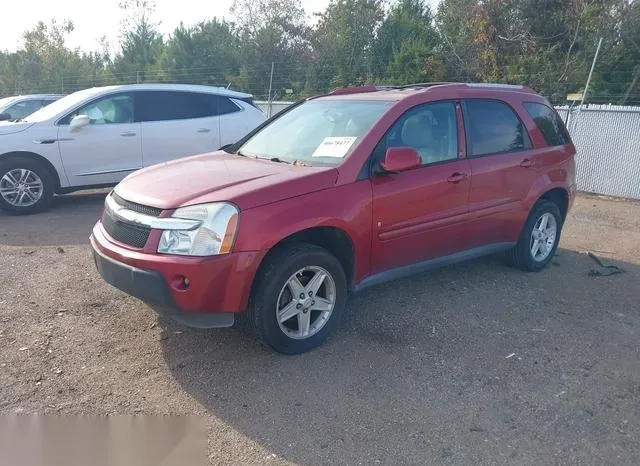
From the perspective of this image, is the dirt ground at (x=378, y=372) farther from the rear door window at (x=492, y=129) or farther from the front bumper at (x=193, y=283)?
the rear door window at (x=492, y=129)

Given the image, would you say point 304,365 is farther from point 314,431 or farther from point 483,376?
point 483,376

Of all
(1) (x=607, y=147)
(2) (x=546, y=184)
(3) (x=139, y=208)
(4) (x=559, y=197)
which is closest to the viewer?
(3) (x=139, y=208)

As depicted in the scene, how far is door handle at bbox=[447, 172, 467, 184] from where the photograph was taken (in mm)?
4828

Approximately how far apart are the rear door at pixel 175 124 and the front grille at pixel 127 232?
4.91m

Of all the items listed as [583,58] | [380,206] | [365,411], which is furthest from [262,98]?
[365,411]

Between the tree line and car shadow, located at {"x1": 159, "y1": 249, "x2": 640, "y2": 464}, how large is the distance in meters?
11.2

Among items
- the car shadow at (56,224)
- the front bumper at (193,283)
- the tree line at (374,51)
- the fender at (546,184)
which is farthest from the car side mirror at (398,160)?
the tree line at (374,51)

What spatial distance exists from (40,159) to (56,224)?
43.4 inches

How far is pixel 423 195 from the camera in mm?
4621

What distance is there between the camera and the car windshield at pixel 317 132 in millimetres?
4453

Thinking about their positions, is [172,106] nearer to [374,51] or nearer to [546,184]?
[546,184]

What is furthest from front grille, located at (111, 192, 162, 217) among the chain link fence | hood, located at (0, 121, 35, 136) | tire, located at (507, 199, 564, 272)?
the chain link fence

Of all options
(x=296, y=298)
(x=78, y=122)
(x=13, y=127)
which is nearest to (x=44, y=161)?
(x=13, y=127)

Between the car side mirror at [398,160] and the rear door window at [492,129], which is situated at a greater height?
the rear door window at [492,129]
